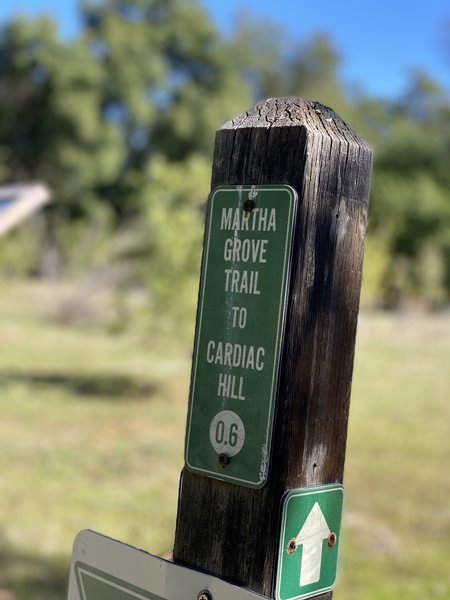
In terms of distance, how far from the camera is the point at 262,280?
4.57ft

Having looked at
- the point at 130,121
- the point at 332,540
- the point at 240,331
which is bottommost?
the point at 332,540

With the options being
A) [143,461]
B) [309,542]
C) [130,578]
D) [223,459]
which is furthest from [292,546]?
[143,461]

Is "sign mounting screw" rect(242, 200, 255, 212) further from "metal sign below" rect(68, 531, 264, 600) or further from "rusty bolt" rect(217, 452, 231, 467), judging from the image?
"metal sign below" rect(68, 531, 264, 600)

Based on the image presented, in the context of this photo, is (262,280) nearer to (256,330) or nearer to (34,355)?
(256,330)

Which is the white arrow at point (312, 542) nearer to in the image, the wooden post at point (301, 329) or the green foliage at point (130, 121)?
the wooden post at point (301, 329)

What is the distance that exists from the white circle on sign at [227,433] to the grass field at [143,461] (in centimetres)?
376

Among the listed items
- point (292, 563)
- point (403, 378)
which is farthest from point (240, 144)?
point (403, 378)

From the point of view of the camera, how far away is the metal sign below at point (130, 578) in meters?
1.38

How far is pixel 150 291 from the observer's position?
10.9 metres

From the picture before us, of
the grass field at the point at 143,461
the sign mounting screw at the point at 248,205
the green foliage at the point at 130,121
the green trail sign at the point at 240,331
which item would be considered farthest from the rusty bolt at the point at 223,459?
the green foliage at the point at 130,121

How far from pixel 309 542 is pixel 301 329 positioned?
0.37m

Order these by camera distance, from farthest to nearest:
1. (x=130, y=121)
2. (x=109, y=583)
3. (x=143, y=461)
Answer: (x=130, y=121) → (x=143, y=461) → (x=109, y=583)

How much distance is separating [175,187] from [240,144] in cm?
988

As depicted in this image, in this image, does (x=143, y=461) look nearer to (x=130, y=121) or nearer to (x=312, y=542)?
(x=312, y=542)
